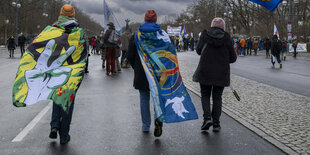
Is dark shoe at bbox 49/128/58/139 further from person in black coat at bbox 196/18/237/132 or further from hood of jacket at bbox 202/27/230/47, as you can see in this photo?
hood of jacket at bbox 202/27/230/47

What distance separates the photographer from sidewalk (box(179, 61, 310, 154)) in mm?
5426

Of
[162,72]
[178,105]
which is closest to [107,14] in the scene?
[162,72]

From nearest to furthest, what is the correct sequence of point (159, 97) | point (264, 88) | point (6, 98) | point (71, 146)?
point (71, 146) → point (159, 97) → point (6, 98) → point (264, 88)

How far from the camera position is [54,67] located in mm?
4988

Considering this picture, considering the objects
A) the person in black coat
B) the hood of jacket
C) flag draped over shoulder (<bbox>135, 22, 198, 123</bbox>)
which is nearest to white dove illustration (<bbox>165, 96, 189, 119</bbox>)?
flag draped over shoulder (<bbox>135, 22, 198, 123</bbox>)

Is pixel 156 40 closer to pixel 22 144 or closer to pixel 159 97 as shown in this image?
pixel 159 97

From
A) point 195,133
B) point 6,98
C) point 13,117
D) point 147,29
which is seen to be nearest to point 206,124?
point 195,133

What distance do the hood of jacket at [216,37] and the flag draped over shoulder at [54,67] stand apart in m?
1.80

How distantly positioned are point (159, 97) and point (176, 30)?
4547 centimetres

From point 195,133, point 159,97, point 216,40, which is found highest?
point 216,40

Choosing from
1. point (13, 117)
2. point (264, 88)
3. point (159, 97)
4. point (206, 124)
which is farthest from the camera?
point (264, 88)

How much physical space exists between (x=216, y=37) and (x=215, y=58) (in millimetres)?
319

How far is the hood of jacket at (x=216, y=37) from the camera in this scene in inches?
222

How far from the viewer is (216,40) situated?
5641mm
